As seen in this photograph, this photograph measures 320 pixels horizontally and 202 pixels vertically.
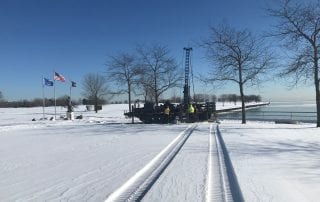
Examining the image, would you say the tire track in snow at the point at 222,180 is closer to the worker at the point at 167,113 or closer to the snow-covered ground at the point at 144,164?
the snow-covered ground at the point at 144,164

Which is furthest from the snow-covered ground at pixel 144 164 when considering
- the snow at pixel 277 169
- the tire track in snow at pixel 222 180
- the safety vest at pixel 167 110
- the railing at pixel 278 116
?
the railing at pixel 278 116

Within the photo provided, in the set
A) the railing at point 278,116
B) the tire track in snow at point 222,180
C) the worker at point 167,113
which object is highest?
the worker at point 167,113

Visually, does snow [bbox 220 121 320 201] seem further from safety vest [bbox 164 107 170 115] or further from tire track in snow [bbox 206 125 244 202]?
safety vest [bbox 164 107 170 115]

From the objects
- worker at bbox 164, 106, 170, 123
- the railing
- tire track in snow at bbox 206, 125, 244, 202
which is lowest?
tire track in snow at bbox 206, 125, 244, 202

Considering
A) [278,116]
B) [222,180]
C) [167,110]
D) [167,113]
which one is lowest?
[222,180]

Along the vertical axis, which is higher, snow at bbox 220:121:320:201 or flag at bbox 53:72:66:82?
flag at bbox 53:72:66:82

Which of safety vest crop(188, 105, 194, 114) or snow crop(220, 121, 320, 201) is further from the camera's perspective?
safety vest crop(188, 105, 194, 114)

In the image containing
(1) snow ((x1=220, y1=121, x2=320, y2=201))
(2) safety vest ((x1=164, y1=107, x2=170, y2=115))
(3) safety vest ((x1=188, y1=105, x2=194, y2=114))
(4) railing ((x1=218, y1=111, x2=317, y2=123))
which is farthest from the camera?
(4) railing ((x1=218, y1=111, x2=317, y2=123))

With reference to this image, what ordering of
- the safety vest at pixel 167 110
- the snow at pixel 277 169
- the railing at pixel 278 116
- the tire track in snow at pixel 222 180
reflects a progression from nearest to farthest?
the tire track in snow at pixel 222 180, the snow at pixel 277 169, the safety vest at pixel 167 110, the railing at pixel 278 116

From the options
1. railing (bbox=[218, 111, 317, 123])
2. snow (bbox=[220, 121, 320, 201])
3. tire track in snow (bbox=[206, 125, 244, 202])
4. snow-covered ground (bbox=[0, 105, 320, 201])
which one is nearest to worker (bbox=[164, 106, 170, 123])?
railing (bbox=[218, 111, 317, 123])

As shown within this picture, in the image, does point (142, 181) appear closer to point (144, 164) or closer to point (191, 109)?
point (144, 164)

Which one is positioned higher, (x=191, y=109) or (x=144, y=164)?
(x=191, y=109)

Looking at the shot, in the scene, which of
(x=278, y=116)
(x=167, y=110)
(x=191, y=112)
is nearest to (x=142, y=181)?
(x=167, y=110)

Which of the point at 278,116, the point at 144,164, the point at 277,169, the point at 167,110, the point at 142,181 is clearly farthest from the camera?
the point at 278,116
